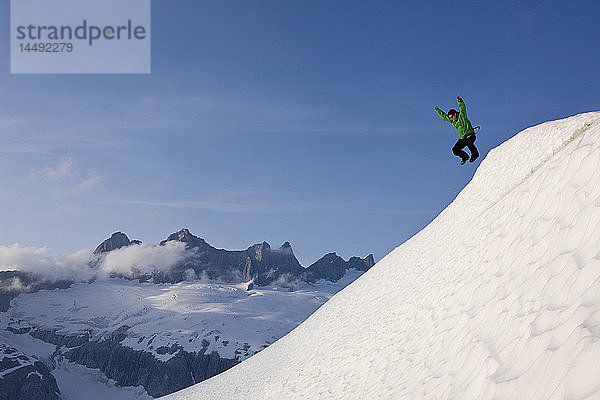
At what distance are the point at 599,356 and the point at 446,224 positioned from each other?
15.9 m

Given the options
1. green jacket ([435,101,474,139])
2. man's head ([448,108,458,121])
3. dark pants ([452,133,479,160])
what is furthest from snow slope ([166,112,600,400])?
man's head ([448,108,458,121])

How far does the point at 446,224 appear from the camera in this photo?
19.2m

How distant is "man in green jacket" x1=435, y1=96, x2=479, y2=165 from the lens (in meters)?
16.4

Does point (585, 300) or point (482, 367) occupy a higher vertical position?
point (585, 300)

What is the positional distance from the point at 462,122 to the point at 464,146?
3.74ft

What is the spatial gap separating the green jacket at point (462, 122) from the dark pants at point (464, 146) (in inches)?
7.5

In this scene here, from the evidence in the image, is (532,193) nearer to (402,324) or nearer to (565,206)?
(565,206)

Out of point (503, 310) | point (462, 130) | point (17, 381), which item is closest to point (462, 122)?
point (462, 130)

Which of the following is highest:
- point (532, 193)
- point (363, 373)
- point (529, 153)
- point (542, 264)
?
point (529, 153)

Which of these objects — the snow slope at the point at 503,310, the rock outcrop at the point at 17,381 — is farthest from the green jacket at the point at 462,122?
the rock outcrop at the point at 17,381

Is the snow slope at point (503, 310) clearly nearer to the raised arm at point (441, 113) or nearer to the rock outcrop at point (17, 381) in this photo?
the raised arm at point (441, 113)

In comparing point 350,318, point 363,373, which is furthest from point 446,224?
point 363,373

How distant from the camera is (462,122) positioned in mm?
16641

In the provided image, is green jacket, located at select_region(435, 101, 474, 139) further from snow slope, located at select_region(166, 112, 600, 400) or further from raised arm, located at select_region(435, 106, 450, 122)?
snow slope, located at select_region(166, 112, 600, 400)
